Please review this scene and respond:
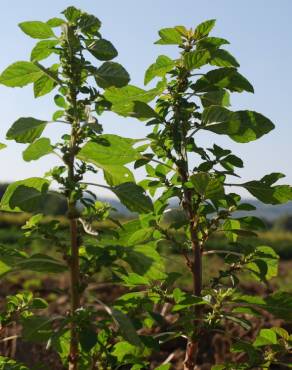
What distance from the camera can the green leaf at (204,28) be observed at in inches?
96.7

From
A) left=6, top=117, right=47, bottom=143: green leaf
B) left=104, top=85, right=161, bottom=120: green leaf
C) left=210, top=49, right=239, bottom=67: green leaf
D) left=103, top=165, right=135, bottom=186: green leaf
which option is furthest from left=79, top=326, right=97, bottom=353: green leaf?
left=210, top=49, right=239, bottom=67: green leaf

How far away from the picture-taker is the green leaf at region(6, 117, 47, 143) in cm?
210

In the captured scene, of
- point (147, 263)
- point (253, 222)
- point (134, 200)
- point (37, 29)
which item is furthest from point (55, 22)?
point (253, 222)

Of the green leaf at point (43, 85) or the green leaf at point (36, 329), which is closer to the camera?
the green leaf at point (36, 329)

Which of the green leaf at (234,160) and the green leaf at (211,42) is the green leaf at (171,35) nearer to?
the green leaf at (211,42)

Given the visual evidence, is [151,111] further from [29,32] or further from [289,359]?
[289,359]

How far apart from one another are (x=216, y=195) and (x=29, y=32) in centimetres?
89

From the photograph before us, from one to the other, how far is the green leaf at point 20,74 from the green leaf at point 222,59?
675 millimetres

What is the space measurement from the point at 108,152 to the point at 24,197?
36cm

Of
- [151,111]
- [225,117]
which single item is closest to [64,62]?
[151,111]

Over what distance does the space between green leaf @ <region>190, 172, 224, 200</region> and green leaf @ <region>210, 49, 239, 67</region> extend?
→ 0.53 metres

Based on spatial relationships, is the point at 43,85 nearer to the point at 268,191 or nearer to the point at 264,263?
the point at 268,191

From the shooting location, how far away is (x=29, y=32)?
2203mm

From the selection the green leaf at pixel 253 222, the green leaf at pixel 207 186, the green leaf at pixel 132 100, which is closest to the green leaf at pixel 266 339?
the green leaf at pixel 253 222
